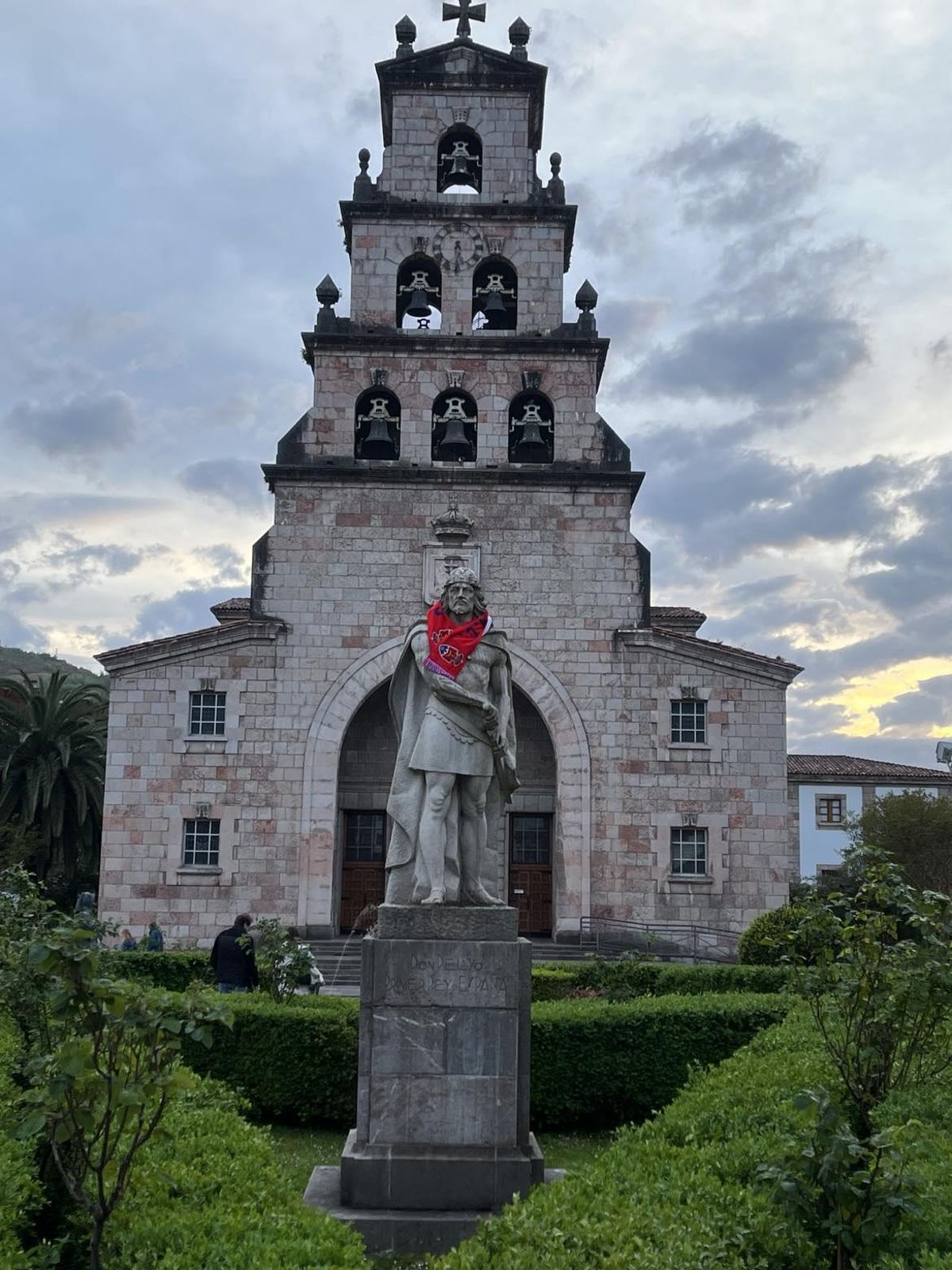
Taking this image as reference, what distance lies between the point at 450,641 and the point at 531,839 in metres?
17.8

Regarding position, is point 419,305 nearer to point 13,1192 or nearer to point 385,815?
point 385,815

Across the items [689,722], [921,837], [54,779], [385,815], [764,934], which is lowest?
[764,934]

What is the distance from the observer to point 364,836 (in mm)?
25875

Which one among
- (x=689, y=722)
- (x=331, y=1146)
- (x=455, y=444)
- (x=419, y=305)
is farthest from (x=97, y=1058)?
(x=419, y=305)

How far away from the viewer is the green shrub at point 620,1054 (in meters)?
12.1

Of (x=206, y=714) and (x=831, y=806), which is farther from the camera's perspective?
(x=831, y=806)

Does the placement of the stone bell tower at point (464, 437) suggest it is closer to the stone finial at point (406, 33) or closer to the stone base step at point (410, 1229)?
the stone finial at point (406, 33)

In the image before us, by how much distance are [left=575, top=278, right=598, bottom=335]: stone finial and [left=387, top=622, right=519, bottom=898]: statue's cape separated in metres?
18.7

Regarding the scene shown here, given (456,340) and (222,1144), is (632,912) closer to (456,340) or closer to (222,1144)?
(456,340)

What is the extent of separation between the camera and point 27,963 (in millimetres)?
7633

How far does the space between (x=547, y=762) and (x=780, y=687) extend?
5.05 meters

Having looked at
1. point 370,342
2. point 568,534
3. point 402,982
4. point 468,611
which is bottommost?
point 402,982

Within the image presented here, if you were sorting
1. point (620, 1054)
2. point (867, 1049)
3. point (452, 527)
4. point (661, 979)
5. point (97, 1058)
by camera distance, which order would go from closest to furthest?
point (97, 1058) → point (867, 1049) → point (620, 1054) → point (661, 979) → point (452, 527)

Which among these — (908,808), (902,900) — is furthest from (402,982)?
(908,808)
